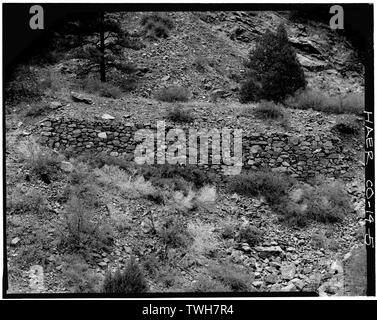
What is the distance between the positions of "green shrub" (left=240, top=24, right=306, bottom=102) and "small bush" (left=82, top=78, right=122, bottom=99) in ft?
13.3

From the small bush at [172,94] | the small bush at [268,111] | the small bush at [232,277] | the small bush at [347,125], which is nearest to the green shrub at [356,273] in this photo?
the small bush at [232,277]

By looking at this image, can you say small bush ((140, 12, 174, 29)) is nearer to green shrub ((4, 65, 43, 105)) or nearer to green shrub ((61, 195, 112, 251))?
green shrub ((4, 65, 43, 105))

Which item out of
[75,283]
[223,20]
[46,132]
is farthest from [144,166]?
[223,20]

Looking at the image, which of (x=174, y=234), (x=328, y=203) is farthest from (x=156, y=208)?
(x=328, y=203)

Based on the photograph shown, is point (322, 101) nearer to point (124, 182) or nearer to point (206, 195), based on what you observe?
point (206, 195)

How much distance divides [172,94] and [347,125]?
17.5ft

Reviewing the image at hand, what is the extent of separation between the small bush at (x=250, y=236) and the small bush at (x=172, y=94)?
519cm

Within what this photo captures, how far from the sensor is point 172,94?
50.3ft

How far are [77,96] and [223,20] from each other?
25.5ft

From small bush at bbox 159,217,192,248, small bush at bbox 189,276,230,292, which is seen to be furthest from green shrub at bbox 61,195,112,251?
small bush at bbox 189,276,230,292

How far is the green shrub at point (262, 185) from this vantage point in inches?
501

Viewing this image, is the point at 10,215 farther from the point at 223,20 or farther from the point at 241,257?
the point at 223,20

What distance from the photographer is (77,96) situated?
14359mm

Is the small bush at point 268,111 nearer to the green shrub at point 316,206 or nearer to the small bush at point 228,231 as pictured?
the green shrub at point 316,206
